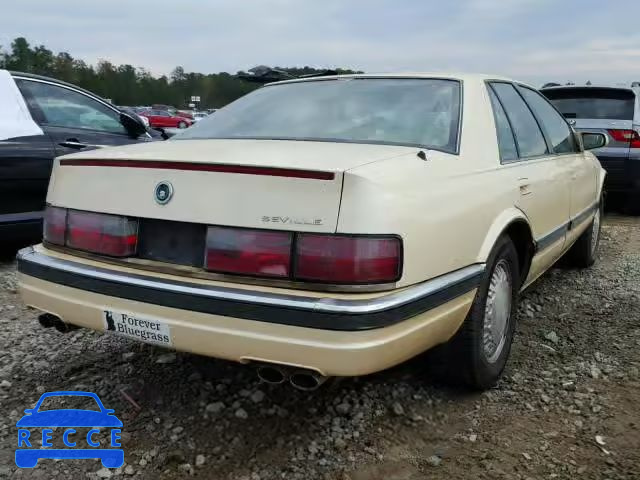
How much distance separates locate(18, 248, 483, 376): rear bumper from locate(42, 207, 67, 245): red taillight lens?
14 cm

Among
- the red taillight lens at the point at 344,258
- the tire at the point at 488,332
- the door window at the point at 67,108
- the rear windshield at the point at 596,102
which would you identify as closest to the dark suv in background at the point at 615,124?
the rear windshield at the point at 596,102

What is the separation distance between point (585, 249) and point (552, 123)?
1295mm

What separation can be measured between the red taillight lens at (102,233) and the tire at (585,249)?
368cm

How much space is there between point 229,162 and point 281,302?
0.54m

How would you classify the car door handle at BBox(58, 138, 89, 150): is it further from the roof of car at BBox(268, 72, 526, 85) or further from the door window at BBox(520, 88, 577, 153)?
the door window at BBox(520, 88, 577, 153)

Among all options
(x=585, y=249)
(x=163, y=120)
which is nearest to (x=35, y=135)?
(x=585, y=249)

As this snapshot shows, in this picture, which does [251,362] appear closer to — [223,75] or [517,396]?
[517,396]

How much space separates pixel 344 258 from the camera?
1.95 metres

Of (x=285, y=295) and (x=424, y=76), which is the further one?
(x=424, y=76)

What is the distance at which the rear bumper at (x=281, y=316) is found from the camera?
1.95m

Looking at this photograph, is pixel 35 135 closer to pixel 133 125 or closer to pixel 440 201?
pixel 133 125

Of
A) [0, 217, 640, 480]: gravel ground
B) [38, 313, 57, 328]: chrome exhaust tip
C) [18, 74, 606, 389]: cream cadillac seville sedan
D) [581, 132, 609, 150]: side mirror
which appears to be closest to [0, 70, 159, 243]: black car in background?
[0, 217, 640, 480]: gravel ground

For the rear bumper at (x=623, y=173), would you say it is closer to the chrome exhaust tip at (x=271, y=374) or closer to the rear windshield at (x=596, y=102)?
the rear windshield at (x=596, y=102)

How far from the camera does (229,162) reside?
7.03 feet
